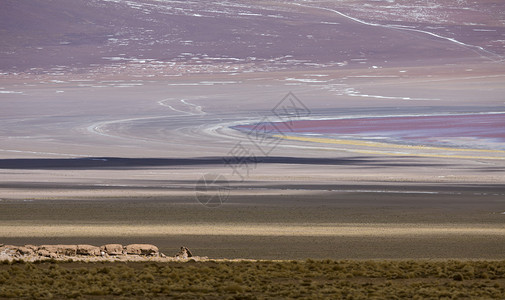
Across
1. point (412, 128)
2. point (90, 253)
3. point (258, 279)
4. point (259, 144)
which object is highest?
point (258, 279)

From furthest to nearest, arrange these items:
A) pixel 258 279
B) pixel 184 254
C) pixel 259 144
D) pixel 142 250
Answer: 1. pixel 259 144
2. pixel 142 250
3. pixel 184 254
4. pixel 258 279

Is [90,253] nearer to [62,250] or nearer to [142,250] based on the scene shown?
[62,250]

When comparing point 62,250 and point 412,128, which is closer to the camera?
point 62,250

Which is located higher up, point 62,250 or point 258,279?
point 258,279

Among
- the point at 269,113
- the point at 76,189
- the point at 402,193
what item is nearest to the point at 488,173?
the point at 402,193

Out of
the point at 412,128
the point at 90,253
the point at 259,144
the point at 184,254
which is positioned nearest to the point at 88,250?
the point at 90,253

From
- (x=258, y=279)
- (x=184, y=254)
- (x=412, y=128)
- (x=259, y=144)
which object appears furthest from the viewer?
(x=412, y=128)

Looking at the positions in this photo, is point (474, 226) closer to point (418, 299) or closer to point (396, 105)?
point (418, 299)
